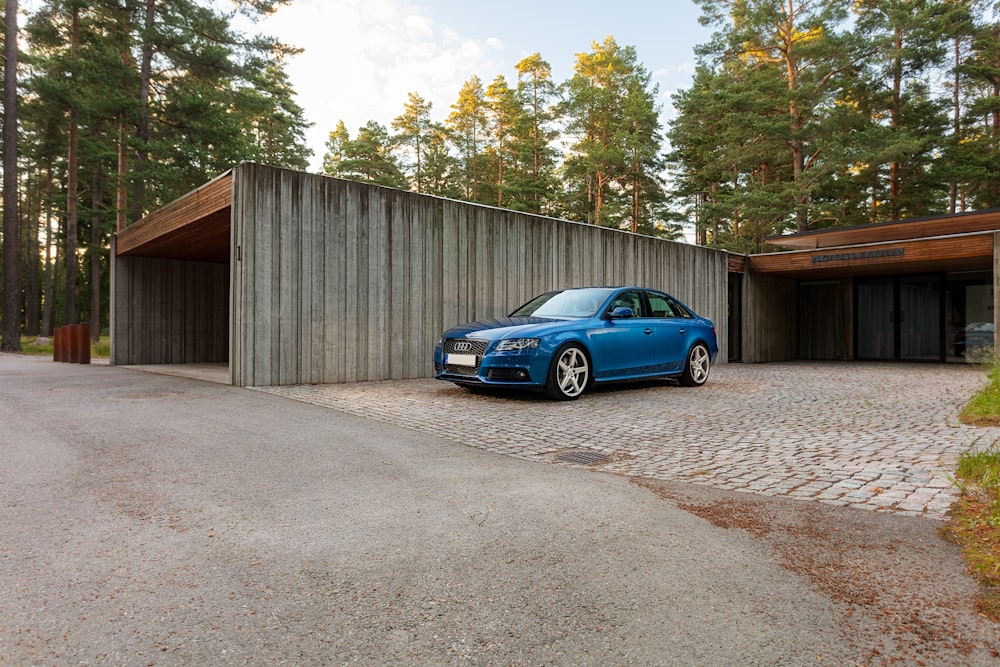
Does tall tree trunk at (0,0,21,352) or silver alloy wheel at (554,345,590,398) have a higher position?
tall tree trunk at (0,0,21,352)

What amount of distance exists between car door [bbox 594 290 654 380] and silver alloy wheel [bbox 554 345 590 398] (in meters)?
0.24

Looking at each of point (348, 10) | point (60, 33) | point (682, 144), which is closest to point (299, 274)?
point (348, 10)

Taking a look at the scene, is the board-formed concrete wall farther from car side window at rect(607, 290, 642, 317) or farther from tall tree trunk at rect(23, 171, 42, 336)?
tall tree trunk at rect(23, 171, 42, 336)

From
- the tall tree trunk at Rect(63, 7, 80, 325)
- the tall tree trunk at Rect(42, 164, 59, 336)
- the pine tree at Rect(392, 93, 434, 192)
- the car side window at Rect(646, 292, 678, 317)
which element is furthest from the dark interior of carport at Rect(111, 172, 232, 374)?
the pine tree at Rect(392, 93, 434, 192)

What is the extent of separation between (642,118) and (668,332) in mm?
24573

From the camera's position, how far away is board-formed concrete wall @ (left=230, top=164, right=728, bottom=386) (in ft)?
27.8

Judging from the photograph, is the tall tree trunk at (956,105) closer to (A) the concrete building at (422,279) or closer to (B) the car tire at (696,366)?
(A) the concrete building at (422,279)

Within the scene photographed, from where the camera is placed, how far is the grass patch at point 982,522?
2102 millimetres

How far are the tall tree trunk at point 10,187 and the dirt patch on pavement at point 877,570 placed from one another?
80.0 feet

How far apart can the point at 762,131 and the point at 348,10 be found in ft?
62.8

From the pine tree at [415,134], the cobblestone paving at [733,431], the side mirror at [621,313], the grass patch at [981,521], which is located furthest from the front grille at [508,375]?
the pine tree at [415,134]

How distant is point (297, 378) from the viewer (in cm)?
890

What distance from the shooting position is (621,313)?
25.7ft

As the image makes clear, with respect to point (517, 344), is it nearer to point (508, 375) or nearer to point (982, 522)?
point (508, 375)
